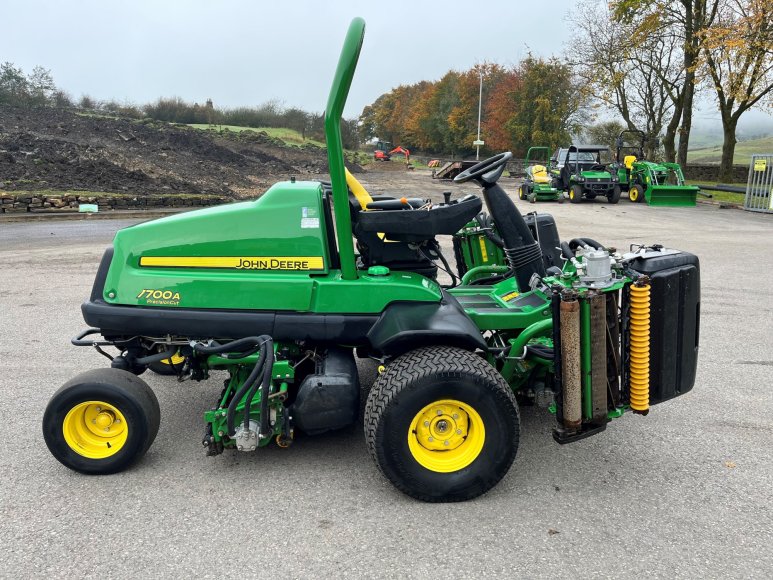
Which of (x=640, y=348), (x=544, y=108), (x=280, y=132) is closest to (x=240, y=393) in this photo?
(x=640, y=348)

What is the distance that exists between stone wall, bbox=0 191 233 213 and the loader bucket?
1248 centimetres

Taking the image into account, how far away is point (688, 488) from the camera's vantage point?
3160 mm

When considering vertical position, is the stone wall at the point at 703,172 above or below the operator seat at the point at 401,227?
below

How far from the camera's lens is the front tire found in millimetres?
2930

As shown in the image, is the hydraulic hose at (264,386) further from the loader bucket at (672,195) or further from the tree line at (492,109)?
the tree line at (492,109)

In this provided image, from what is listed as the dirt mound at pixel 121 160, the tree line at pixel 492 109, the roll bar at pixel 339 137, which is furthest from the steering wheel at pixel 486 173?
the tree line at pixel 492 109

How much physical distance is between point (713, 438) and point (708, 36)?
19513mm

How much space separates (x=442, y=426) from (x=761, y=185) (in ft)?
59.9

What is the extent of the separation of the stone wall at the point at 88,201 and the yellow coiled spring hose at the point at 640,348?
602 inches

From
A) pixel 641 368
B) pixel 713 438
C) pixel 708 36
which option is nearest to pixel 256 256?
pixel 641 368

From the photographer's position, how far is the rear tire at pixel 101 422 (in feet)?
10.3

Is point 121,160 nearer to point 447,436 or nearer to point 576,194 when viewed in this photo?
point 576,194

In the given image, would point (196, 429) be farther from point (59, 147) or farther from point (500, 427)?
point (59, 147)

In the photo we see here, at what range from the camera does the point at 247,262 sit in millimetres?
3303
